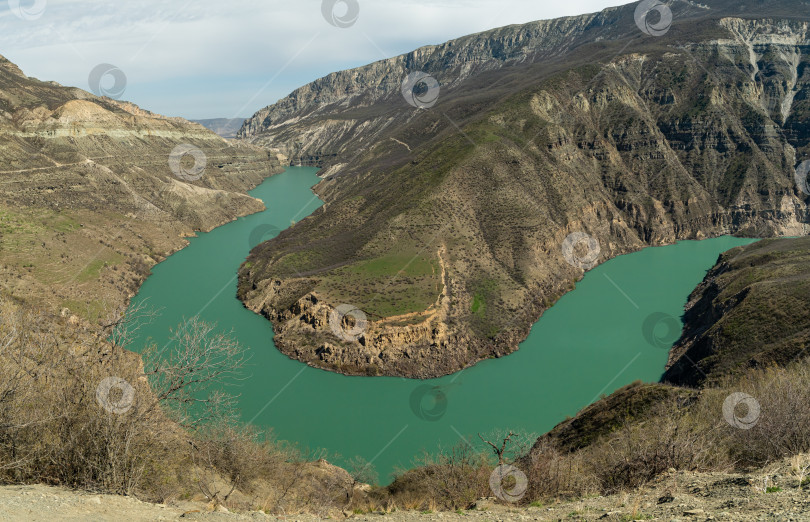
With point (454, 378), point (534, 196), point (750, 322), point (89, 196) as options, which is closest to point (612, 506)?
point (750, 322)

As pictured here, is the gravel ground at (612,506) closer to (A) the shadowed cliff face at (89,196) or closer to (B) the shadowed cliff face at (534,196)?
(B) the shadowed cliff face at (534,196)

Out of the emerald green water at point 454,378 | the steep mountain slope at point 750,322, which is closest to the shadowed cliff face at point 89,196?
the emerald green water at point 454,378

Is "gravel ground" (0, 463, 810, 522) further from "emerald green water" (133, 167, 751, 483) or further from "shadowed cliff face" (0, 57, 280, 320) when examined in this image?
"shadowed cliff face" (0, 57, 280, 320)

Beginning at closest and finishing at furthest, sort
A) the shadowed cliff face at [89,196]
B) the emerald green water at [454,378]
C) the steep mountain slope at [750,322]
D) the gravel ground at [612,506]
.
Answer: the gravel ground at [612,506] < the steep mountain slope at [750,322] < the emerald green water at [454,378] < the shadowed cliff face at [89,196]

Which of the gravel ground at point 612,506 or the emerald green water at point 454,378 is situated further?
the emerald green water at point 454,378

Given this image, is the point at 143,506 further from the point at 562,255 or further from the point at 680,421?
the point at 562,255

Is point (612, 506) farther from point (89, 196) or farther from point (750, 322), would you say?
point (89, 196)
